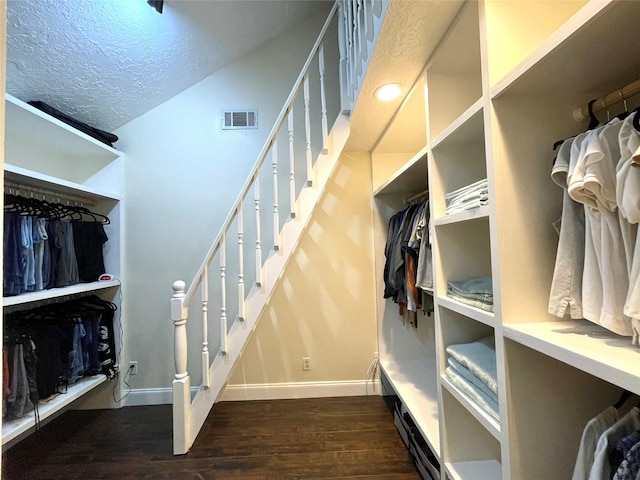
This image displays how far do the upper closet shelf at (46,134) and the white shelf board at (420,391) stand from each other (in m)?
2.79

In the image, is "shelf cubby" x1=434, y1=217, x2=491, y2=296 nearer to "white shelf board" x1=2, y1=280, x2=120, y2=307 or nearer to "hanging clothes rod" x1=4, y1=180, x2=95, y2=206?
"white shelf board" x1=2, y1=280, x2=120, y2=307

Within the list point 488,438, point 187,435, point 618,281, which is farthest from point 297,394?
point 618,281

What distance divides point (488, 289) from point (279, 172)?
2008 millimetres

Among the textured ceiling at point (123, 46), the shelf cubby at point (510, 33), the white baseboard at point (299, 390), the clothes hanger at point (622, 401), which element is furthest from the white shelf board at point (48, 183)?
the clothes hanger at point (622, 401)

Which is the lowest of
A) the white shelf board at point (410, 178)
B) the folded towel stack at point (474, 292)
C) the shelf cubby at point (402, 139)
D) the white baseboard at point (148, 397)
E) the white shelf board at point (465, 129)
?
the white baseboard at point (148, 397)

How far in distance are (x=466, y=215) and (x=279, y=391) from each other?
220 centimetres

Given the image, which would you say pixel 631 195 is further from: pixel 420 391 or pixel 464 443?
pixel 420 391

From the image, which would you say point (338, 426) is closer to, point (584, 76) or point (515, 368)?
point (515, 368)

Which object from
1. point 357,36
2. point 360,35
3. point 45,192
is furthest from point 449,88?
point 45,192

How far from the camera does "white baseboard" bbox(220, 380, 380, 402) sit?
2.56 m

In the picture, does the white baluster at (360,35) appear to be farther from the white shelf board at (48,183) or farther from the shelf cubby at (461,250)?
the white shelf board at (48,183)

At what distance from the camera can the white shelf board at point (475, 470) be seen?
1165 mm

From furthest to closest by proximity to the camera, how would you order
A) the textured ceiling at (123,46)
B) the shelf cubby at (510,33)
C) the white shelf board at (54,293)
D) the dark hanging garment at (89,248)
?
the dark hanging garment at (89,248) → the textured ceiling at (123,46) → the white shelf board at (54,293) → the shelf cubby at (510,33)

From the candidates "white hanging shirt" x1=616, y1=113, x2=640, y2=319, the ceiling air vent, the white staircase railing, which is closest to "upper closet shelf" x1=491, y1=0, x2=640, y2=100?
"white hanging shirt" x1=616, y1=113, x2=640, y2=319
